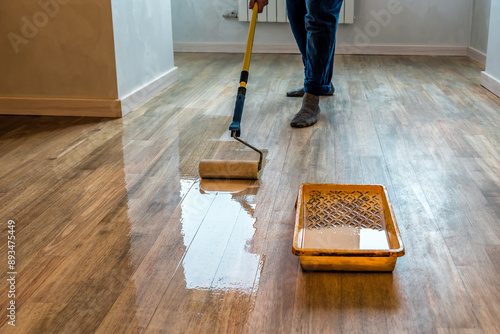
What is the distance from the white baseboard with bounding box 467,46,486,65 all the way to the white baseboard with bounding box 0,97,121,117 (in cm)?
248

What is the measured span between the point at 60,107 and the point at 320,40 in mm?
1162

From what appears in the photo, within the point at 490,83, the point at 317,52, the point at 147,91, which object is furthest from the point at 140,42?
the point at 490,83

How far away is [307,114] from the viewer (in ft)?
7.50

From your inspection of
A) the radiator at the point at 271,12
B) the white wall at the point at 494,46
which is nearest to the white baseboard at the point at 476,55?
the white wall at the point at 494,46

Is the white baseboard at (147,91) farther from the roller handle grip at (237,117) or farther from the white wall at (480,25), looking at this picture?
the white wall at (480,25)

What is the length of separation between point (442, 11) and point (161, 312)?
3749 mm

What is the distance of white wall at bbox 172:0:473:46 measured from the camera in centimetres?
410

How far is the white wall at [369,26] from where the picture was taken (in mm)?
4102

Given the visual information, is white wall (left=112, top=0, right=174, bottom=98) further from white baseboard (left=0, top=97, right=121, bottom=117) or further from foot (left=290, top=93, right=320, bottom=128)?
foot (left=290, top=93, right=320, bottom=128)

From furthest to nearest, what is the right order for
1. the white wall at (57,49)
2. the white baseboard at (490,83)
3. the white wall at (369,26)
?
the white wall at (369,26)
the white baseboard at (490,83)
the white wall at (57,49)

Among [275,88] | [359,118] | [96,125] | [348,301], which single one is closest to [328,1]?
[359,118]

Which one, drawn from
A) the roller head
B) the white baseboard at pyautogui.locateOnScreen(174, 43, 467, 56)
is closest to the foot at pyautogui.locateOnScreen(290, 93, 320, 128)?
the roller head

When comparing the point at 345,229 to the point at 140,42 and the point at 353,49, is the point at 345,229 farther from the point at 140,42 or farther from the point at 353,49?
the point at 353,49

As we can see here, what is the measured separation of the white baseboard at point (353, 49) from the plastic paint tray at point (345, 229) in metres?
3.02
